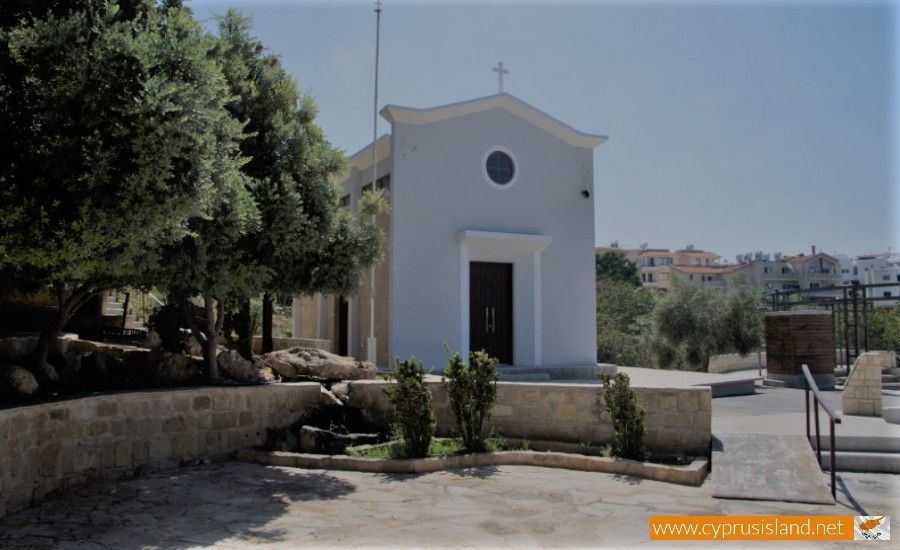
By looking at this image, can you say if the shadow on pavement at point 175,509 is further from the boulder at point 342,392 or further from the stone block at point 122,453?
the boulder at point 342,392

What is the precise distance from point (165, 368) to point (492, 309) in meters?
8.07

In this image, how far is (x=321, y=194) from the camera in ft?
30.1

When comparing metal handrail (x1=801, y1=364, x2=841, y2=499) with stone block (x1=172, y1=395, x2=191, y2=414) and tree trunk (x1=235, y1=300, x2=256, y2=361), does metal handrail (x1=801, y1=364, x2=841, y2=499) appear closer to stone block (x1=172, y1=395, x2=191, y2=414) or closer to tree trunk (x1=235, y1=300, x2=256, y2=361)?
stone block (x1=172, y1=395, x2=191, y2=414)

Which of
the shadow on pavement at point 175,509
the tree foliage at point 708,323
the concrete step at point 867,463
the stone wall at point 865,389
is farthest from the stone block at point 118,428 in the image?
the tree foliage at point 708,323

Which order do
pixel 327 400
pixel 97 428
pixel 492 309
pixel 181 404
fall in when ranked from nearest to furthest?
pixel 97 428 < pixel 181 404 < pixel 327 400 < pixel 492 309

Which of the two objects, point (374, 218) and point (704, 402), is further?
point (374, 218)

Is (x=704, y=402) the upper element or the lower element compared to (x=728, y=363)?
upper

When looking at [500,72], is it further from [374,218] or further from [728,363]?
[728,363]

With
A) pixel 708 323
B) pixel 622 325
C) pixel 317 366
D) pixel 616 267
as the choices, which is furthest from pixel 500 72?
pixel 616 267

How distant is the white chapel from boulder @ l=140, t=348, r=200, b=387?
533cm

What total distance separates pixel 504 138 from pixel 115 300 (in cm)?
1209

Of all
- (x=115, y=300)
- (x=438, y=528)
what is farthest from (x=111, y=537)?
(x=115, y=300)

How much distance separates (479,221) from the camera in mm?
14805

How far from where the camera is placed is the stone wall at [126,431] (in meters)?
5.89
